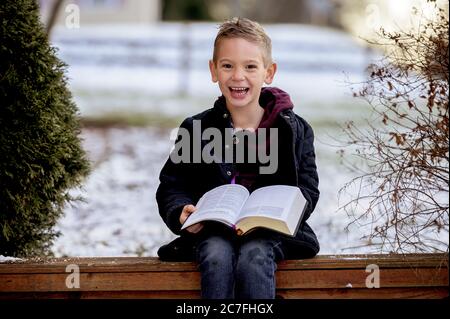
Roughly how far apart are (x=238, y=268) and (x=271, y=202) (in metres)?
0.26

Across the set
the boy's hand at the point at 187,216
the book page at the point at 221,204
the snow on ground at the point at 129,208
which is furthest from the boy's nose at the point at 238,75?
the snow on ground at the point at 129,208

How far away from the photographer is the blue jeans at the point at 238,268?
9.86ft

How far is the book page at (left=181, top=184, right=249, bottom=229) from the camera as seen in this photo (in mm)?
2975

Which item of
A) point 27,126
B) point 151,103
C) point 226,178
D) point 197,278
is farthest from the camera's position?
point 151,103

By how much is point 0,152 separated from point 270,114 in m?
1.10

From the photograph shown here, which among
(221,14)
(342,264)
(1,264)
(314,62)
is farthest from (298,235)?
(221,14)

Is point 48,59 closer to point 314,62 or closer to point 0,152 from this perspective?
point 0,152

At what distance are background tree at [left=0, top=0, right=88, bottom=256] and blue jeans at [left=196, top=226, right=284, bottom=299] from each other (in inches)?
34.5

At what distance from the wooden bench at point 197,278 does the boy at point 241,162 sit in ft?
0.34

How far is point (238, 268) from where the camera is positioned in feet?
9.95

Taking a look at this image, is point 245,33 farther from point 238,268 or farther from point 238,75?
point 238,268

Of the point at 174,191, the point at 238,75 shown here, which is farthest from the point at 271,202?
the point at 238,75

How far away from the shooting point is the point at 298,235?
3248 millimetres

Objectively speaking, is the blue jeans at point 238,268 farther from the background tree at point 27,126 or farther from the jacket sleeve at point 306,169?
the background tree at point 27,126
